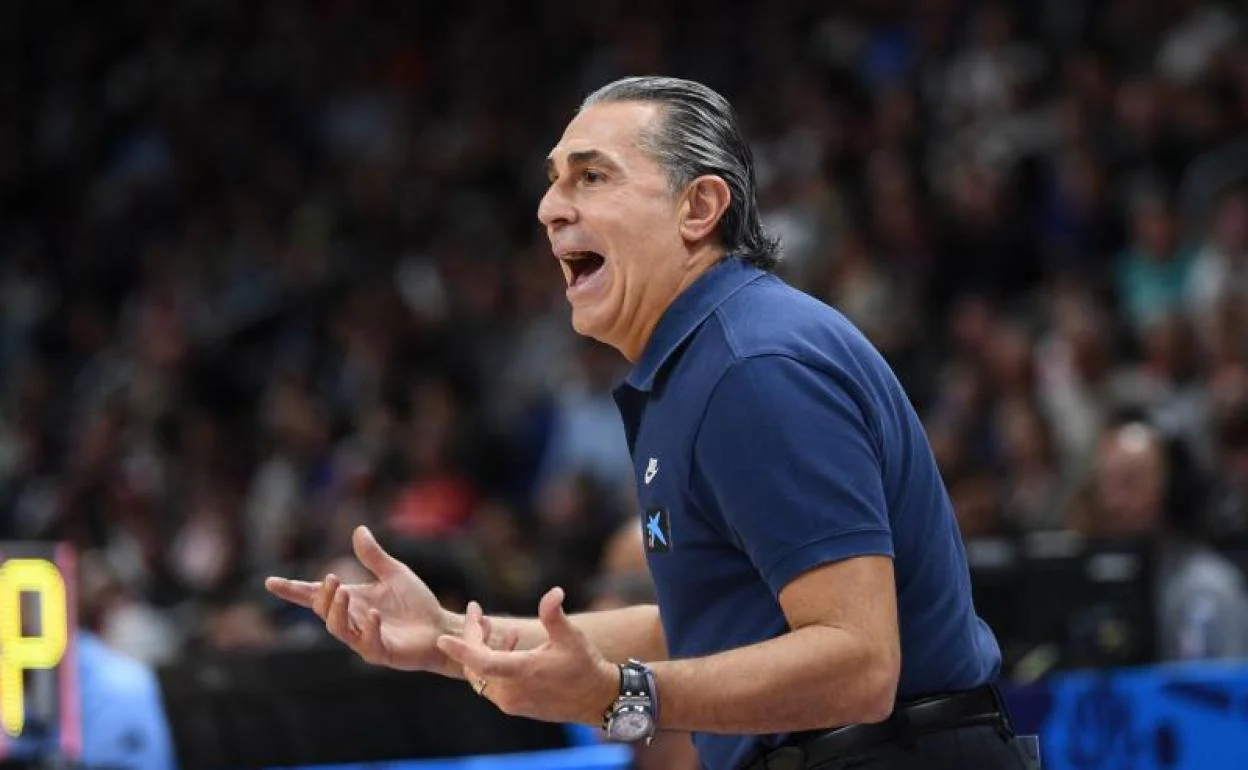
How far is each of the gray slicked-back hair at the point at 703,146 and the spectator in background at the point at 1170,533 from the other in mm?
3783

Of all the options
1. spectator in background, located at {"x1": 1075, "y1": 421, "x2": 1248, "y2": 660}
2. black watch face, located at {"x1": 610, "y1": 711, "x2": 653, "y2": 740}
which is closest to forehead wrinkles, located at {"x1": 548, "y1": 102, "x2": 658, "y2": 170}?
black watch face, located at {"x1": 610, "y1": 711, "x2": 653, "y2": 740}

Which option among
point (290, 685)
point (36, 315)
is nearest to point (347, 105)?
point (36, 315)

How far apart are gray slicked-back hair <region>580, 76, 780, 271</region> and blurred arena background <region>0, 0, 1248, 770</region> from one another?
1903 mm

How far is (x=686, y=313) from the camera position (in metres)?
3.04

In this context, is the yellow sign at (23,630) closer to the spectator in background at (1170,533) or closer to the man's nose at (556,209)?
the man's nose at (556,209)

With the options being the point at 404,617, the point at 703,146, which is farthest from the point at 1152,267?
the point at 404,617

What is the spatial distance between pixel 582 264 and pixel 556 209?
0.38ft

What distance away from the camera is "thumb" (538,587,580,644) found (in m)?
2.57

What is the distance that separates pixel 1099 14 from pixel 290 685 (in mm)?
6808

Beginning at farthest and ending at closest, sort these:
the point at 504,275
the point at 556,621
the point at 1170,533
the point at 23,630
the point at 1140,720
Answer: the point at 504,275, the point at 1170,533, the point at 1140,720, the point at 23,630, the point at 556,621

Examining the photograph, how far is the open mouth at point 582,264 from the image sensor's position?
3141 millimetres

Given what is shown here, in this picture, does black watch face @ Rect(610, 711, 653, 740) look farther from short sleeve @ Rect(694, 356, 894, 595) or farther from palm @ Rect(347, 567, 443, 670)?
palm @ Rect(347, 567, 443, 670)

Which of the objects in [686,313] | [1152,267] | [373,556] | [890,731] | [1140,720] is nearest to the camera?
[890,731]

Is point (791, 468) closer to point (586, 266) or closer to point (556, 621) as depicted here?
point (556, 621)
